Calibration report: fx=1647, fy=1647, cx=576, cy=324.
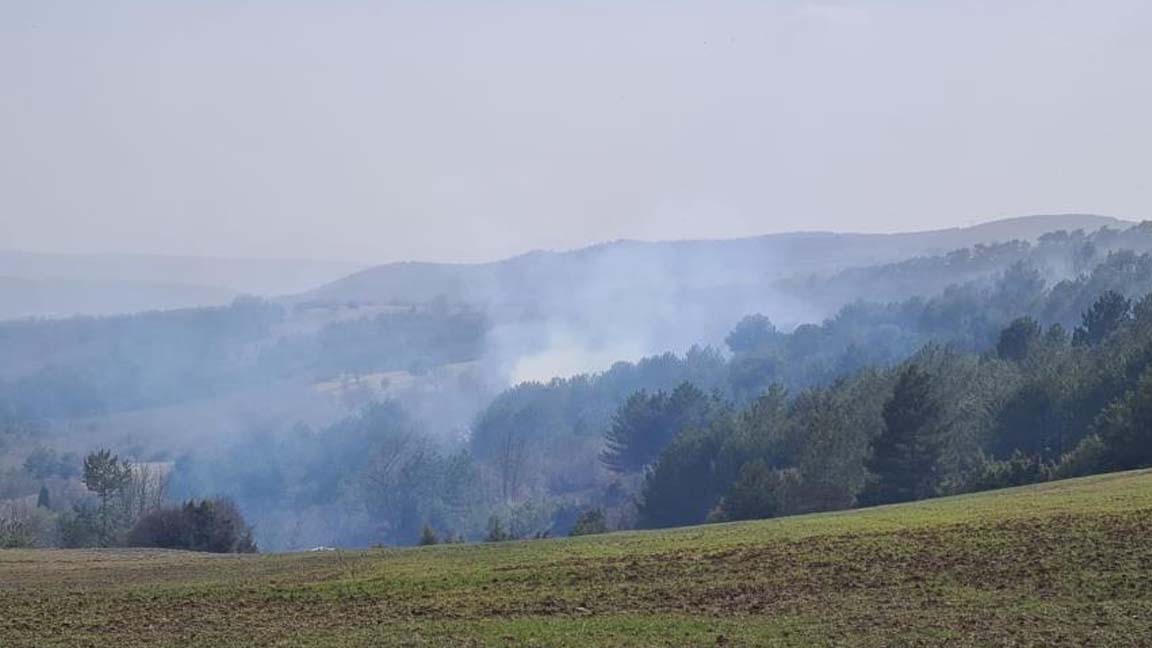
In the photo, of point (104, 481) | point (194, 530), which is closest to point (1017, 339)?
point (104, 481)

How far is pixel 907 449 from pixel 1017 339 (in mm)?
46456

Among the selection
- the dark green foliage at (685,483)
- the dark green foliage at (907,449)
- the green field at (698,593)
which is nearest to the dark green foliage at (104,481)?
the dark green foliage at (685,483)

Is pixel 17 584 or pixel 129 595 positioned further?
pixel 17 584

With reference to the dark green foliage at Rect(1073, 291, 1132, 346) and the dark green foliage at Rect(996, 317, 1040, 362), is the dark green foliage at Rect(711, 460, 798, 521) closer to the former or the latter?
the dark green foliage at Rect(1073, 291, 1132, 346)

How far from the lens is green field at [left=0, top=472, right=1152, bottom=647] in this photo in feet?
95.6

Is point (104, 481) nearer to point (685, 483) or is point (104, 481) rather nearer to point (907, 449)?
point (685, 483)

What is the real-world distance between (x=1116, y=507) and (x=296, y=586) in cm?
2096

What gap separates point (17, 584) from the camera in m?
45.6

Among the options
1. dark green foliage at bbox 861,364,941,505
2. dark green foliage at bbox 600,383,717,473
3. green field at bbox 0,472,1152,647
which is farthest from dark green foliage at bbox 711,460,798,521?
dark green foliage at bbox 600,383,717,473

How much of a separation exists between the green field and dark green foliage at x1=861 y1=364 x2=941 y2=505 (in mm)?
45999

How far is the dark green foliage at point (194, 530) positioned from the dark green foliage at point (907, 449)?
3534cm

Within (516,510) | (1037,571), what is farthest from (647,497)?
(1037,571)

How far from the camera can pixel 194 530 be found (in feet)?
286

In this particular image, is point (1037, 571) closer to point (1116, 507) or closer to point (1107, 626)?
point (1107, 626)
